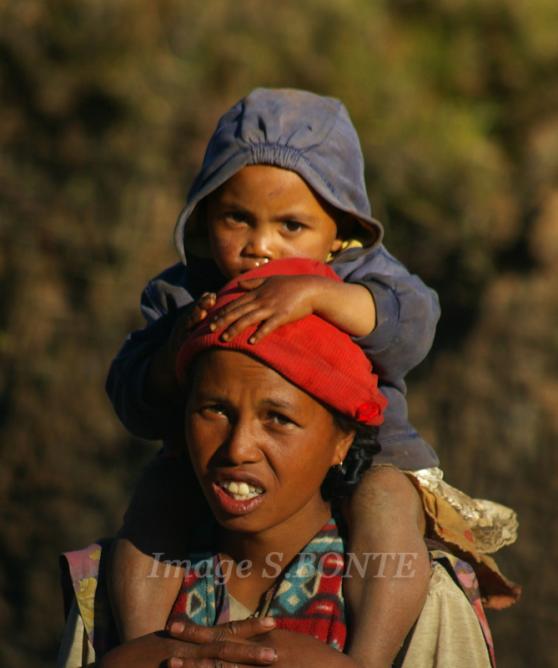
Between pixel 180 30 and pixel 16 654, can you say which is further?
pixel 180 30

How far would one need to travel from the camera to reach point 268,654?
3.00 m

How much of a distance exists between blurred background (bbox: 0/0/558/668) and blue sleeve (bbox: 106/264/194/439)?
3.49m

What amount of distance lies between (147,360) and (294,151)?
24.0 inches

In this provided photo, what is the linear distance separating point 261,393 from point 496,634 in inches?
159

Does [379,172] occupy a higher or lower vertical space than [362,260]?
higher

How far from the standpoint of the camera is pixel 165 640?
3.11m

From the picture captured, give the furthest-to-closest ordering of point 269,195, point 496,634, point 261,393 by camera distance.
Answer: point 496,634 → point 269,195 → point 261,393

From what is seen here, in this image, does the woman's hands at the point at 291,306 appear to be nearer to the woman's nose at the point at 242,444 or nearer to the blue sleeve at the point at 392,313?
the blue sleeve at the point at 392,313

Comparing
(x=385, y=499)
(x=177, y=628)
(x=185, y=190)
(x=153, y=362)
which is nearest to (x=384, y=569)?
(x=385, y=499)

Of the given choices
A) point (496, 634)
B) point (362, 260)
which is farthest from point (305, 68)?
point (362, 260)

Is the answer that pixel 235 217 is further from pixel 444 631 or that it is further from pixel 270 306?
pixel 444 631

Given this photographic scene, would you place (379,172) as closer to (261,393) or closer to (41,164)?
(41,164)

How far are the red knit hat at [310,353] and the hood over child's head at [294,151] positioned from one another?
0.20m

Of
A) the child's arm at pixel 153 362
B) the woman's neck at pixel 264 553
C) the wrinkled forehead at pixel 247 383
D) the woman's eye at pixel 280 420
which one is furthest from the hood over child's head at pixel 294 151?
the woman's neck at pixel 264 553
